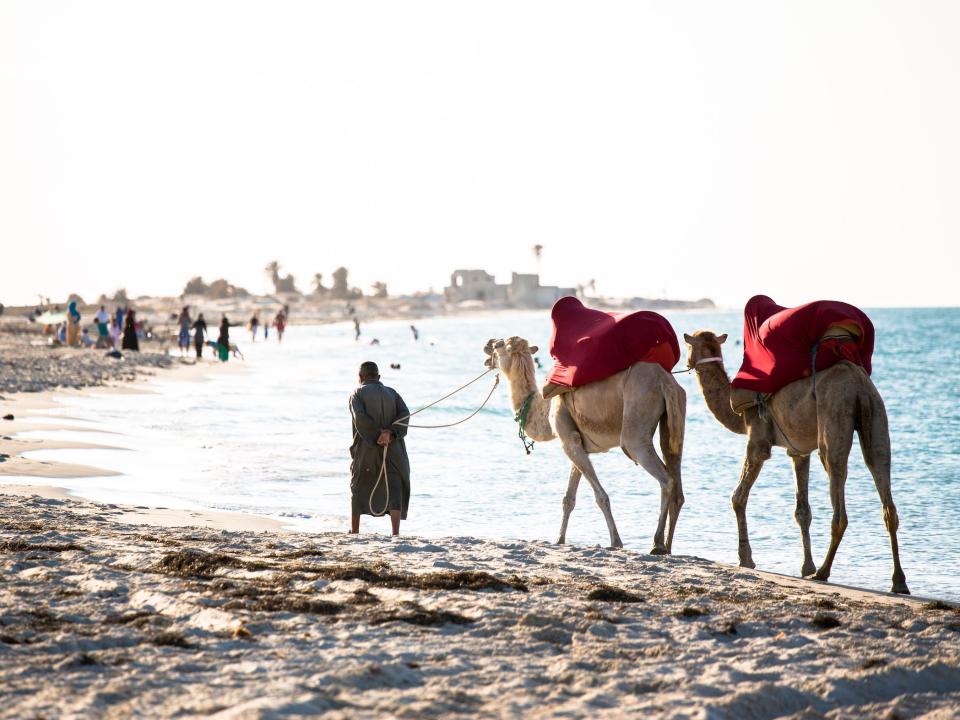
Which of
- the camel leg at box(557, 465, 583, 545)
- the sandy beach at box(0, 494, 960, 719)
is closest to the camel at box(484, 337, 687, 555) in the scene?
the camel leg at box(557, 465, 583, 545)

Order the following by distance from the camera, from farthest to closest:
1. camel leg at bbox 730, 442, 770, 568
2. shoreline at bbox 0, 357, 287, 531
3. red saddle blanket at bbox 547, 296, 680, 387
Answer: shoreline at bbox 0, 357, 287, 531
red saddle blanket at bbox 547, 296, 680, 387
camel leg at bbox 730, 442, 770, 568

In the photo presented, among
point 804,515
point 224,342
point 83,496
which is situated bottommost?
point 83,496

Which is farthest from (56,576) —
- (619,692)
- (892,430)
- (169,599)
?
(892,430)

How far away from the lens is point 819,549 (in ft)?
40.8

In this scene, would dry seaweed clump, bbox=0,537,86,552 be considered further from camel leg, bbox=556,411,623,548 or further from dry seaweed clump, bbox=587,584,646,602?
camel leg, bbox=556,411,623,548

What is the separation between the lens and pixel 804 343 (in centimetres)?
942

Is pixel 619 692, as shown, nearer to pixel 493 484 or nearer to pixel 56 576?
pixel 56 576

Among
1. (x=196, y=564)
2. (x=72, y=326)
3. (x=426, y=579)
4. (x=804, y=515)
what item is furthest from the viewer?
(x=72, y=326)

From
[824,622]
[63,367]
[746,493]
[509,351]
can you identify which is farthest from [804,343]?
[63,367]

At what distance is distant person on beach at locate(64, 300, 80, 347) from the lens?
43803 millimetres

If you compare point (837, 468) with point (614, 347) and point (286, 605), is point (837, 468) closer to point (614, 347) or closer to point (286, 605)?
point (614, 347)

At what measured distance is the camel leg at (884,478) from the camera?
873 cm

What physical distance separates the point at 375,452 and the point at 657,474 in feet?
8.88

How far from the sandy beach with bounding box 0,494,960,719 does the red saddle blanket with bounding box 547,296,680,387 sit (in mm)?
1892
